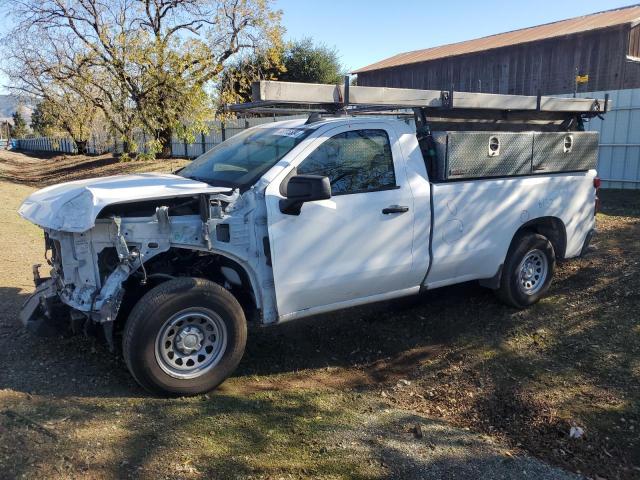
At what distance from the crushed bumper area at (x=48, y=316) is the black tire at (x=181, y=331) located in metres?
0.91

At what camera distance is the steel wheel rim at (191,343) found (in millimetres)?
3934

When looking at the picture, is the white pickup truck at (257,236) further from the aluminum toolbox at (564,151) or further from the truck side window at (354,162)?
the aluminum toolbox at (564,151)

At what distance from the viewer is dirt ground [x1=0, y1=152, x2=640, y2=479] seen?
3273mm

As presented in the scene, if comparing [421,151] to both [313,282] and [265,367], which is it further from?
[265,367]

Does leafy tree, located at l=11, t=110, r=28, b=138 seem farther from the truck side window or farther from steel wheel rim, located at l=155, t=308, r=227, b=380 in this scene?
steel wheel rim, located at l=155, t=308, r=227, b=380

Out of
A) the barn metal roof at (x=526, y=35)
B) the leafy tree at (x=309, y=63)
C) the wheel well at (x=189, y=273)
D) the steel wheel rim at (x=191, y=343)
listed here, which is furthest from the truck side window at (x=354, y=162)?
the leafy tree at (x=309, y=63)

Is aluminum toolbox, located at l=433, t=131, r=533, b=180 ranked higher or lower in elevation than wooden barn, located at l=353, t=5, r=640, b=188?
lower

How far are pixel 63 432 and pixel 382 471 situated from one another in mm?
1925

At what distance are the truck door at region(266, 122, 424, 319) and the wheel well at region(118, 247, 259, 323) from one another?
340mm

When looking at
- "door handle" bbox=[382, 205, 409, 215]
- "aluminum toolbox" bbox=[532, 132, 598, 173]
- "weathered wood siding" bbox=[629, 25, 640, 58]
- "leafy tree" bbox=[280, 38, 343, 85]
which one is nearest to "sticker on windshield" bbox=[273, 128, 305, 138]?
"door handle" bbox=[382, 205, 409, 215]

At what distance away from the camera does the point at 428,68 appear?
103ft

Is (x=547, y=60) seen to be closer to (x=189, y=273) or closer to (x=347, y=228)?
(x=347, y=228)

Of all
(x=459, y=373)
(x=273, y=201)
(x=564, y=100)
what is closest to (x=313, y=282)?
(x=273, y=201)

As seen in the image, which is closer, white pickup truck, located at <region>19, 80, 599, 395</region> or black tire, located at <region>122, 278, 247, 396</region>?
black tire, located at <region>122, 278, 247, 396</region>
